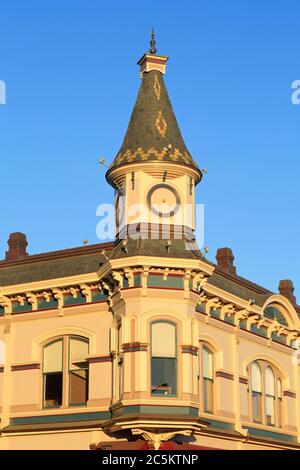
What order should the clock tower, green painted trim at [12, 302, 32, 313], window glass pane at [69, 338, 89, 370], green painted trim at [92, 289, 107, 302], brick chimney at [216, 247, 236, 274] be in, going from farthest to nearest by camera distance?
brick chimney at [216, 247, 236, 274] → green painted trim at [12, 302, 32, 313] → window glass pane at [69, 338, 89, 370] → green painted trim at [92, 289, 107, 302] → the clock tower

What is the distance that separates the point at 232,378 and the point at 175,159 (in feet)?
27.6

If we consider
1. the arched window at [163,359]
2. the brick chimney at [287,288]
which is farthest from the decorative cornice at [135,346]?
the brick chimney at [287,288]

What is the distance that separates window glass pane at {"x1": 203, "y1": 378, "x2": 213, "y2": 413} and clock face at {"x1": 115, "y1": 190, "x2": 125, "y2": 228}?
618 cm

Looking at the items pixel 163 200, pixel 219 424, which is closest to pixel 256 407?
pixel 219 424

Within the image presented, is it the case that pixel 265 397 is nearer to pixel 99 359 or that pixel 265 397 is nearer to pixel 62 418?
pixel 99 359

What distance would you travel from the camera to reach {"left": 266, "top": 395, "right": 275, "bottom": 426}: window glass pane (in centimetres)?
3647

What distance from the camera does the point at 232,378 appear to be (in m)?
33.5

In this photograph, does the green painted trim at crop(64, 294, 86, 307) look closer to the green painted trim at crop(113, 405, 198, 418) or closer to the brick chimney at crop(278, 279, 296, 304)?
the green painted trim at crop(113, 405, 198, 418)

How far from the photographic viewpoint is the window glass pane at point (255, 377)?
3558cm

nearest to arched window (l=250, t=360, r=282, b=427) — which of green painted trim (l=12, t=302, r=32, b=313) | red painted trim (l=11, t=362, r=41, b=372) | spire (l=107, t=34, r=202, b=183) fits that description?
red painted trim (l=11, t=362, r=41, b=372)

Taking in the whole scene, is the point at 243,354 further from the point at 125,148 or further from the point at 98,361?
the point at 125,148

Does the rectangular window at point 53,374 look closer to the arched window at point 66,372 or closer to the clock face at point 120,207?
the arched window at point 66,372

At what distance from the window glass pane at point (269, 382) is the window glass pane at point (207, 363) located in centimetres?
492
